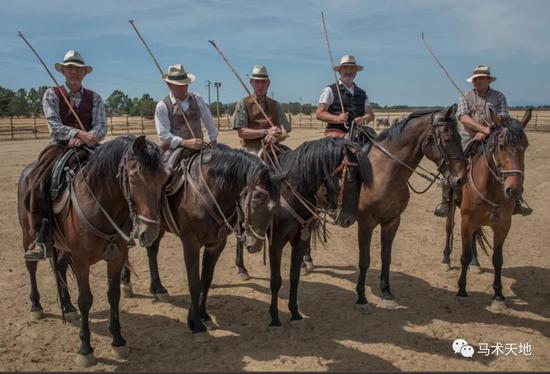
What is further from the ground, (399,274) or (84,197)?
(84,197)

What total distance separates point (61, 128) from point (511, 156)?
16.4 feet

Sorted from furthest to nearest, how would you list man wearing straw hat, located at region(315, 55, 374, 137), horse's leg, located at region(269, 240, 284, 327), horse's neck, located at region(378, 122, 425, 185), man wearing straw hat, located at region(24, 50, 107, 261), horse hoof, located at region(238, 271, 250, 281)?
horse hoof, located at region(238, 271, 250, 281), man wearing straw hat, located at region(315, 55, 374, 137), horse's neck, located at region(378, 122, 425, 185), horse's leg, located at region(269, 240, 284, 327), man wearing straw hat, located at region(24, 50, 107, 261)

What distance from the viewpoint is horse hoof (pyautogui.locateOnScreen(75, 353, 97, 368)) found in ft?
14.6

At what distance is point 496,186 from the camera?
19.0 ft

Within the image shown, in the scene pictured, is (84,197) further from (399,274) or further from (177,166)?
(399,274)

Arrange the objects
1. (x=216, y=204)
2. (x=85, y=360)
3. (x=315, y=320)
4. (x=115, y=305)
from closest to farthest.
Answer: (x=85, y=360), (x=216, y=204), (x=115, y=305), (x=315, y=320)

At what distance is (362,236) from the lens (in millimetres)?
5762

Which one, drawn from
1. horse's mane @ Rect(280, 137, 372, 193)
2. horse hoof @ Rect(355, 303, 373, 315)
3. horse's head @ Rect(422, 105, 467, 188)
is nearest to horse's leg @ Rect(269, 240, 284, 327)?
horse's mane @ Rect(280, 137, 372, 193)

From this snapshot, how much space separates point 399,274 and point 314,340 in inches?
102

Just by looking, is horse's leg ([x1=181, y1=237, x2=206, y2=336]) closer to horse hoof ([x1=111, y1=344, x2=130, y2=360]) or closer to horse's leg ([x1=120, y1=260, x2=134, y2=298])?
horse hoof ([x1=111, y1=344, x2=130, y2=360])

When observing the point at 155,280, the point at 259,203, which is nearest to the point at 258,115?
the point at 259,203

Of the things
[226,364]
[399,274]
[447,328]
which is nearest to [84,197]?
[226,364]

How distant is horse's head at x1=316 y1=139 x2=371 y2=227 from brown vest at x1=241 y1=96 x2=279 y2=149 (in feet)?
5.63

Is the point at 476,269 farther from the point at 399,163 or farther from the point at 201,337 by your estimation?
the point at 201,337
